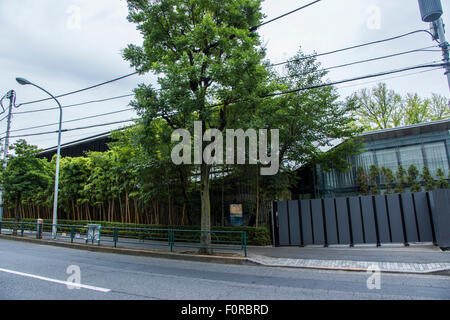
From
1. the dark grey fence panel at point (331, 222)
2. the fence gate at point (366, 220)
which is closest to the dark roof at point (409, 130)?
the fence gate at point (366, 220)

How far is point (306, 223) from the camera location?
1211 centimetres

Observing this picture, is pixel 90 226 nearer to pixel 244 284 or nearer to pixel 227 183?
pixel 227 183

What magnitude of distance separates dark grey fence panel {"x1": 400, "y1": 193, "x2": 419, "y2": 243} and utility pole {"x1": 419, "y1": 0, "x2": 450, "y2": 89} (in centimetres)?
537

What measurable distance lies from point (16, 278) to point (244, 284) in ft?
18.0

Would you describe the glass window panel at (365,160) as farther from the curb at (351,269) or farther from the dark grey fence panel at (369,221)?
the curb at (351,269)

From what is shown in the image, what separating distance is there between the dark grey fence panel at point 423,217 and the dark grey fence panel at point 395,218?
2.04ft

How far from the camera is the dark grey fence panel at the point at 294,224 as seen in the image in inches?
479

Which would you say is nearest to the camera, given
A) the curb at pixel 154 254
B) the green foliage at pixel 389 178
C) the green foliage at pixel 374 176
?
the curb at pixel 154 254

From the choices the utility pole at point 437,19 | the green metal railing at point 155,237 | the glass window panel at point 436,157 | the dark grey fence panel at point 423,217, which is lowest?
the green metal railing at point 155,237

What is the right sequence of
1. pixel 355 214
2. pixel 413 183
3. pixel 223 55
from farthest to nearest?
pixel 413 183 → pixel 355 214 → pixel 223 55

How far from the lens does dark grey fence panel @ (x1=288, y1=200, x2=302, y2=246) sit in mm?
12156

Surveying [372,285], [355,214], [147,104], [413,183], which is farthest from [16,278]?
[413,183]

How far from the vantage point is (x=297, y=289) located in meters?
A: 5.62

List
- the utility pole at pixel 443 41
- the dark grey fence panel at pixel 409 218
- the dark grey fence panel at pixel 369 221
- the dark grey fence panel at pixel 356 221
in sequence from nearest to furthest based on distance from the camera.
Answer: the utility pole at pixel 443 41, the dark grey fence panel at pixel 409 218, the dark grey fence panel at pixel 369 221, the dark grey fence panel at pixel 356 221
